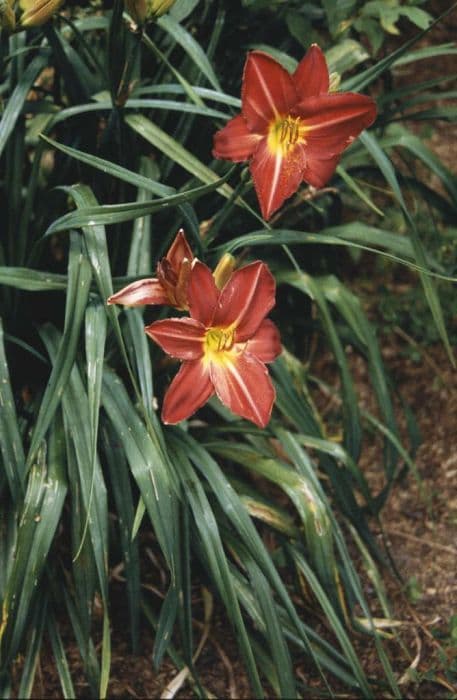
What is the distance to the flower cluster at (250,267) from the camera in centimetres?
117

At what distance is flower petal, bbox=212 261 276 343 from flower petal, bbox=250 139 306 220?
0.08 m

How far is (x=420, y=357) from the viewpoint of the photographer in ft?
7.50

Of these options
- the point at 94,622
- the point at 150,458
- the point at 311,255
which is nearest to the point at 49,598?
the point at 94,622

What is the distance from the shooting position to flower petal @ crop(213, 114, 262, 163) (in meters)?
1.20

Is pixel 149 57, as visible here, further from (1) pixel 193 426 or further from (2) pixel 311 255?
(1) pixel 193 426

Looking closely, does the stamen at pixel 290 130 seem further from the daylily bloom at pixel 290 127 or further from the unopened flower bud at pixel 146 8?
the unopened flower bud at pixel 146 8

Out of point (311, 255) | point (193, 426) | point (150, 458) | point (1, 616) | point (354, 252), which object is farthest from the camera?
point (354, 252)

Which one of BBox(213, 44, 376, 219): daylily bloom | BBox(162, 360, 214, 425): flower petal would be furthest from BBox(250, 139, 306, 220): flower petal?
BBox(162, 360, 214, 425): flower petal

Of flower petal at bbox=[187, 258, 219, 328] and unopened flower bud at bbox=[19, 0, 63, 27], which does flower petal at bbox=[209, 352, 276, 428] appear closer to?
flower petal at bbox=[187, 258, 219, 328]

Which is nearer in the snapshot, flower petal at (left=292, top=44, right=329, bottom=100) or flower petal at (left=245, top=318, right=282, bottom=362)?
flower petal at (left=292, top=44, right=329, bottom=100)

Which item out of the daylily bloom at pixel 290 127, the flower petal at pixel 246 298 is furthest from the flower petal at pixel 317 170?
the flower petal at pixel 246 298

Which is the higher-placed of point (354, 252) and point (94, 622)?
point (354, 252)

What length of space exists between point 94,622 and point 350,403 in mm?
601

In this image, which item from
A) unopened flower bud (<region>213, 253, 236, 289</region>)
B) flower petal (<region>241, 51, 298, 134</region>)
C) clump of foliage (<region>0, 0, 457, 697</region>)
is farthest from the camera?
clump of foliage (<region>0, 0, 457, 697</region>)
